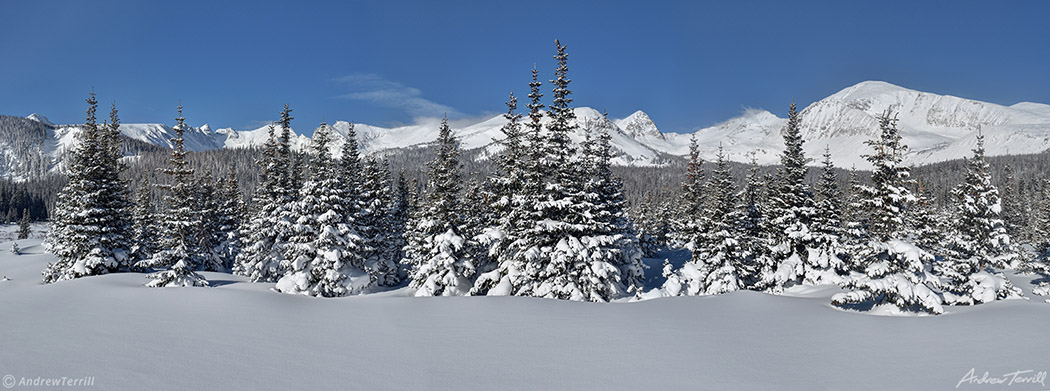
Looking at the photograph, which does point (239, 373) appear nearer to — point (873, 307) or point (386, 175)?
point (873, 307)

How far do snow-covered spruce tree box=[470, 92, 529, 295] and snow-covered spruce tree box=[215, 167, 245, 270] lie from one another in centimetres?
2469

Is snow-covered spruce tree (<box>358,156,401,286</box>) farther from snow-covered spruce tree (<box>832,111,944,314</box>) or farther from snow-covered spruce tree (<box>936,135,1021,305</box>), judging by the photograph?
snow-covered spruce tree (<box>936,135,1021,305</box>)

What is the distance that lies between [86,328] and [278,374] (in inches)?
193

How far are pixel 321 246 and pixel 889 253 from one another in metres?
25.0

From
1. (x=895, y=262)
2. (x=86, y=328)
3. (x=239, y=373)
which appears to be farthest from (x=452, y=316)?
(x=895, y=262)

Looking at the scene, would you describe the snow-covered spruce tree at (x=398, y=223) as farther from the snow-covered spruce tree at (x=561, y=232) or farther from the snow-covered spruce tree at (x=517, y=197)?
the snow-covered spruce tree at (x=561, y=232)

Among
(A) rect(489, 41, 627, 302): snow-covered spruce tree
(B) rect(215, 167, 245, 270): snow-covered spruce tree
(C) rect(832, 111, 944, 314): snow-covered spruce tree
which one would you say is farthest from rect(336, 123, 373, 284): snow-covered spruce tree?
(C) rect(832, 111, 944, 314): snow-covered spruce tree

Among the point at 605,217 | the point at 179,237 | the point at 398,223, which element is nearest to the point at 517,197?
the point at 605,217

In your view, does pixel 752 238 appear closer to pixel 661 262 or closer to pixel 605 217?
pixel 605 217

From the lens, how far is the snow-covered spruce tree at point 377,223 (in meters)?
31.7

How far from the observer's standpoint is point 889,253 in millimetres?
15195

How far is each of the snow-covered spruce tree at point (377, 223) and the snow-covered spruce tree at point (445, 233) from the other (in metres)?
6.32

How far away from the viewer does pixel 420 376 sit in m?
7.34

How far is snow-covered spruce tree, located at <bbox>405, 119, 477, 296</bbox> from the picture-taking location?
84.3 feet
